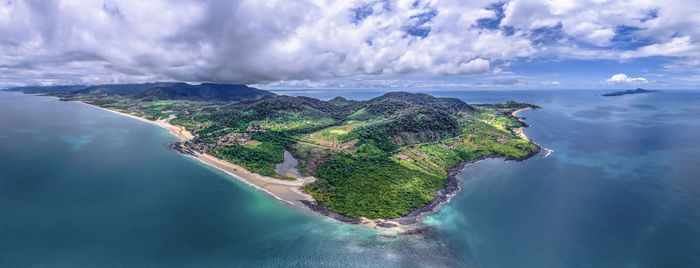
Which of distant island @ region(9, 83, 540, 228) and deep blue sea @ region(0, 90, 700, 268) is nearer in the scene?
deep blue sea @ region(0, 90, 700, 268)

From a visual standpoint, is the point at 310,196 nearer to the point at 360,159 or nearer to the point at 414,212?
the point at 414,212

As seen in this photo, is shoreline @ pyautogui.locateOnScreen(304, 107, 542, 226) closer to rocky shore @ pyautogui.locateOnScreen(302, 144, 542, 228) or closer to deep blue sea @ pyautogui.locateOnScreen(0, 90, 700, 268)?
rocky shore @ pyautogui.locateOnScreen(302, 144, 542, 228)

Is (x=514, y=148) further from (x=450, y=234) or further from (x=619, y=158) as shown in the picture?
(x=450, y=234)

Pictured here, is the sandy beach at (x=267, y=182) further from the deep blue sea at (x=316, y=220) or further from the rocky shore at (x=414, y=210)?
the rocky shore at (x=414, y=210)

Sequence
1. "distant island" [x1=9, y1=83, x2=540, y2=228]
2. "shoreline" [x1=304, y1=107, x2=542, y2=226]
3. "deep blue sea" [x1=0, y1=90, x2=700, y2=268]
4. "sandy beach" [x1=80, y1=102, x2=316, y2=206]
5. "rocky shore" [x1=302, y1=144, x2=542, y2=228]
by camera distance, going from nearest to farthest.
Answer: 1. "deep blue sea" [x1=0, y1=90, x2=700, y2=268]
2. "shoreline" [x1=304, y1=107, x2=542, y2=226]
3. "rocky shore" [x1=302, y1=144, x2=542, y2=228]
4. "distant island" [x1=9, y1=83, x2=540, y2=228]
5. "sandy beach" [x1=80, y1=102, x2=316, y2=206]

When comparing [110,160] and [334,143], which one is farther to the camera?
[334,143]

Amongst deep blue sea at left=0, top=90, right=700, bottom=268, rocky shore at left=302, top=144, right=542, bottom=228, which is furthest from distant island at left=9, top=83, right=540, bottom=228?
deep blue sea at left=0, top=90, right=700, bottom=268

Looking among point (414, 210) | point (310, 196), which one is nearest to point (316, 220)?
point (310, 196)

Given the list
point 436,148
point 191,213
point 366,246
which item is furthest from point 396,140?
point 191,213
